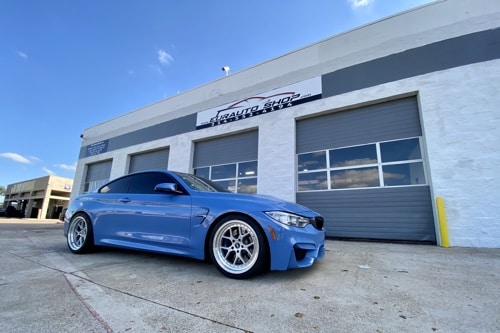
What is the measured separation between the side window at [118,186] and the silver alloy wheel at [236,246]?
199cm

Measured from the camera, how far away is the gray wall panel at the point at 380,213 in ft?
18.6

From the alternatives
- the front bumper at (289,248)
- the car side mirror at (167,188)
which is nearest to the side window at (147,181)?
the car side mirror at (167,188)

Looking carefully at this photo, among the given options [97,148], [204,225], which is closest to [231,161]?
[204,225]

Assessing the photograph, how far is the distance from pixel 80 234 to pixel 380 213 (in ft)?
21.4

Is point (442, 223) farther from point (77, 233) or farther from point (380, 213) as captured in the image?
point (77, 233)

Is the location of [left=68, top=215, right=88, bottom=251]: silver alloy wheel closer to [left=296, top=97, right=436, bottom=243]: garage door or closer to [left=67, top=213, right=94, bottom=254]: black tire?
[left=67, top=213, right=94, bottom=254]: black tire

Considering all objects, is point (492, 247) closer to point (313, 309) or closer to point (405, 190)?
point (405, 190)

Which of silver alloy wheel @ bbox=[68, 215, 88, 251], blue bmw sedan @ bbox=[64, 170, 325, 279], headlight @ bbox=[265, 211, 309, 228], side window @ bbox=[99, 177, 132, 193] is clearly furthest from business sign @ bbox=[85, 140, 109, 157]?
headlight @ bbox=[265, 211, 309, 228]

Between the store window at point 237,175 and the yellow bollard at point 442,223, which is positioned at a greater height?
the store window at point 237,175

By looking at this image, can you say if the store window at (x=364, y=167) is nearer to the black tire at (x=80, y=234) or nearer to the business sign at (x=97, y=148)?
the black tire at (x=80, y=234)

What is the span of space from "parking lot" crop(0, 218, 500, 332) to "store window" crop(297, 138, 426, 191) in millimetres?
3094

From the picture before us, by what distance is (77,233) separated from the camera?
13.6 feet

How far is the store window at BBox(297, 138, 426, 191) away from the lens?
6.11m

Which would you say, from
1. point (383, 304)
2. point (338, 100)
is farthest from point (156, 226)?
point (338, 100)
